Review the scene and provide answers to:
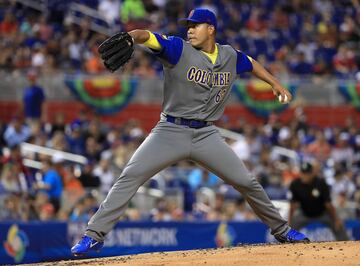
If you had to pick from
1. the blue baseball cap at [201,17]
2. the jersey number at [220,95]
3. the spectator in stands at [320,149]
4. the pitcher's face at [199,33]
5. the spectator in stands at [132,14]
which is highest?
the spectator in stands at [132,14]

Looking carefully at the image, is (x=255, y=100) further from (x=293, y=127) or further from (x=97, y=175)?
(x=97, y=175)

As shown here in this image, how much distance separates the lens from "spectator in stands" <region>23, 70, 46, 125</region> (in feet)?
53.9

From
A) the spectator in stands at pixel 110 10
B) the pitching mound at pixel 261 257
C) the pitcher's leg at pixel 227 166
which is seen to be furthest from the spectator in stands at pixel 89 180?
the spectator in stands at pixel 110 10

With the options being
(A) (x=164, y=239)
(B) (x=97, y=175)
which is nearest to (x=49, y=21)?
(B) (x=97, y=175)

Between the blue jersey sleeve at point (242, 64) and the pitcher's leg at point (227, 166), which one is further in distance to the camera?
the blue jersey sleeve at point (242, 64)

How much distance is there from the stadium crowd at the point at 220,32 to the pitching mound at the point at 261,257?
10.0m

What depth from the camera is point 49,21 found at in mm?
19781

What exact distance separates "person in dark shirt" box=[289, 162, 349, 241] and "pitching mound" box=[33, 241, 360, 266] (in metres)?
3.42

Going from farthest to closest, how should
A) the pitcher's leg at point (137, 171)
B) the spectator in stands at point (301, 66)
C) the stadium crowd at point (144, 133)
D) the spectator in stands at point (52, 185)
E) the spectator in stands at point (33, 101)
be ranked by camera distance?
1. the spectator in stands at point (301, 66)
2. the spectator in stands at point (33, 101)
3. the stadium crowd at point (144, 133)
4. the spectator in stands at point (52, 185)
5. the pitcher's leg at point (137, 171)

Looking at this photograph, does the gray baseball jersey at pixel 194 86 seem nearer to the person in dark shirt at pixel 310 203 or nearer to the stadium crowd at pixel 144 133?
the person in dark shirt at pixel 310 203

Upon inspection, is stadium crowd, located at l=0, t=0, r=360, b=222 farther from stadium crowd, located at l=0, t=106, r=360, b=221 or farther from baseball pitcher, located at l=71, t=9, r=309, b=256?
baseball pitcher, located at l=71, t=9, r=309, b=256

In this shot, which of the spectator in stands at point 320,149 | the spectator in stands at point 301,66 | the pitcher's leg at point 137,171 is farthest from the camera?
the spectator in stands at point 301,66

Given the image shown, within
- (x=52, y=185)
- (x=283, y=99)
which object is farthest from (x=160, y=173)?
(x=283, y=99)

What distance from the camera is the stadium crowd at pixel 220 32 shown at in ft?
60.5
